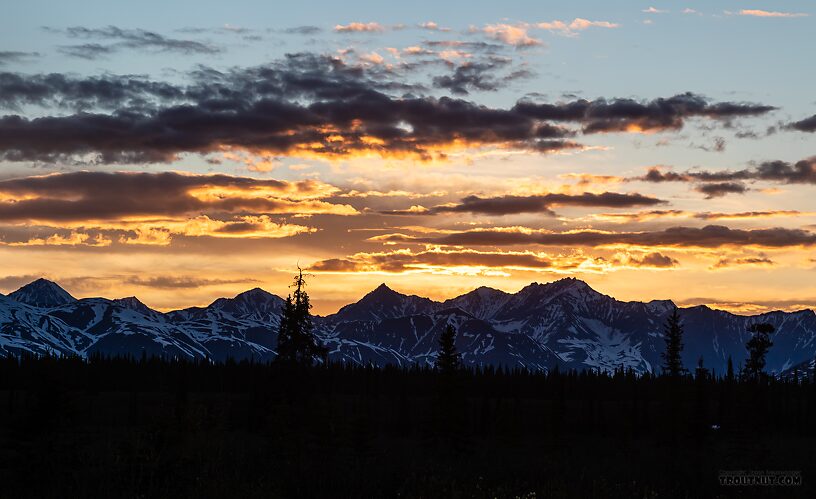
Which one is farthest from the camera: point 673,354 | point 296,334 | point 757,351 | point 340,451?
point 757,351

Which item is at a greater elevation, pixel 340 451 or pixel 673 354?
pixel 673 354

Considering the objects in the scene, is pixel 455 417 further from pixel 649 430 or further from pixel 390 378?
pixel 390 378

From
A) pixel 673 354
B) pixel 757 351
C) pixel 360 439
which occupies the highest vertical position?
pixel 757 351

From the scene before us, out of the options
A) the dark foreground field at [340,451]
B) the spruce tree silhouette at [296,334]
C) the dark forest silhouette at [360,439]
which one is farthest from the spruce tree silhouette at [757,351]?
the spruce tree silhouette at [296,334]

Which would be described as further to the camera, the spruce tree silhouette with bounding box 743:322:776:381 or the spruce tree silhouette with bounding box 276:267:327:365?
the spruce tree silhouette with bounding box 743:322:776:381

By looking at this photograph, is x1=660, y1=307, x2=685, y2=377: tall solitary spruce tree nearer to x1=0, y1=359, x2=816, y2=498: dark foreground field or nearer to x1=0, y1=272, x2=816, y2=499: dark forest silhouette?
x1=0, y1=272, x2=816, y2=499: dark forest silhouette

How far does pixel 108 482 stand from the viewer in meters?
19.0

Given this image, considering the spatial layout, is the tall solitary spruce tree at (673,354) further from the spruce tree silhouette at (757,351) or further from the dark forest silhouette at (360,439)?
the spruce tree silhouette at (757,351)

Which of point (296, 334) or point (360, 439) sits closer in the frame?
point (360, 439)

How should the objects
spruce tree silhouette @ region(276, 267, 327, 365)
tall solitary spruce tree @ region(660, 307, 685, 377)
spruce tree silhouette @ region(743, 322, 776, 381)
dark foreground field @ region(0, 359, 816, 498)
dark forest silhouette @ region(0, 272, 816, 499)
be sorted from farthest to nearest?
spruce tree silhouette @ region(743, 322, 776, 381)
tall solitary spruce tree @ region(660, 307, 685, 377)
spruce tree silhouette @ region(276, 267, 327, 365)
dark forest silhouette @ region(0, 272, 816, 499)
dark foreground field @ region(0, 359, 816, 498)

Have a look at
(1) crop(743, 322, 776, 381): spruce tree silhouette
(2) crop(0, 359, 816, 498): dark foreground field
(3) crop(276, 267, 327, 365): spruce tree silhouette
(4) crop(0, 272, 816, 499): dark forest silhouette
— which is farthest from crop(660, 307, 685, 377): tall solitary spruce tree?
(3) crop(276, 267, 327, 365): spruce tree silhouette

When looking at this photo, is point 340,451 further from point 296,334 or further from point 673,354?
point 673,354

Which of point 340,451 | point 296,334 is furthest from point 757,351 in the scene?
point 340,451

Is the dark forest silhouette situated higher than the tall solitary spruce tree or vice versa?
the tall solitary spruce tree
